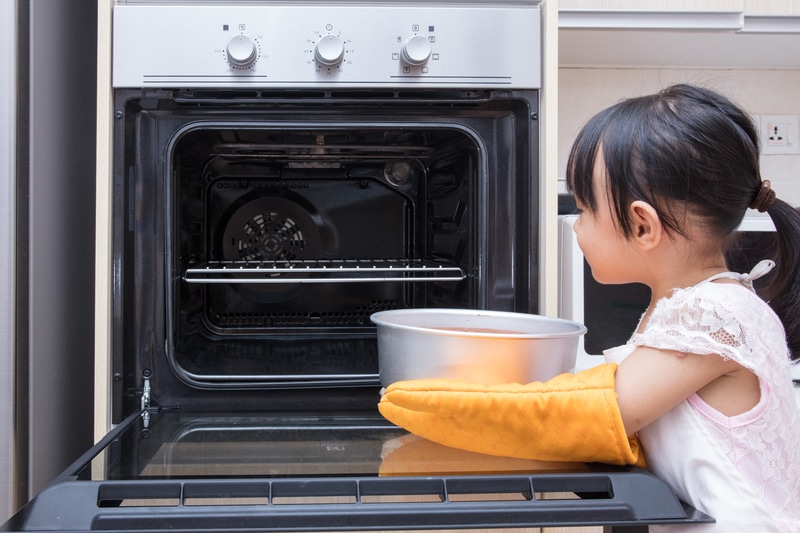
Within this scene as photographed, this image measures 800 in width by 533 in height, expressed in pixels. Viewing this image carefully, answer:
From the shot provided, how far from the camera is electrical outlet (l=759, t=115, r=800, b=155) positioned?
5.11 feet

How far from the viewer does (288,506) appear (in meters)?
0.57

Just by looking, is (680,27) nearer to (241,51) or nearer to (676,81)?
(676,81)

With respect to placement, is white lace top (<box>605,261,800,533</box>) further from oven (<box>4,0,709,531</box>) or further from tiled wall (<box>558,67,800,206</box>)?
tiled wall (<box>558,67,800,206</box>)

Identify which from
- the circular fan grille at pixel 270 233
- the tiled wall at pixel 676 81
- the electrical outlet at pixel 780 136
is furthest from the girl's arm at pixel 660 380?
the electrical outlet at pixel 780 136

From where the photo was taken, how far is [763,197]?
0.71 metres

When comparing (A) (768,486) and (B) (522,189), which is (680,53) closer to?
(B) (522,189)

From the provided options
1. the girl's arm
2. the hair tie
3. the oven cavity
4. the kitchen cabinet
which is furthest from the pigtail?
the kitchen cabinet

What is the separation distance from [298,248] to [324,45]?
1.40ft

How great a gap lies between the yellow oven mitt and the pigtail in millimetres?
297

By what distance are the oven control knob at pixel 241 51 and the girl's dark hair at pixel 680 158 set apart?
0.44m

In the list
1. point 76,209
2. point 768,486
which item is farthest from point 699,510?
point 76,209

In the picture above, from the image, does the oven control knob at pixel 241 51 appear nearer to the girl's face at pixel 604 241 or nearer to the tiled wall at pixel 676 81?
the girl's face at pixel 604 241

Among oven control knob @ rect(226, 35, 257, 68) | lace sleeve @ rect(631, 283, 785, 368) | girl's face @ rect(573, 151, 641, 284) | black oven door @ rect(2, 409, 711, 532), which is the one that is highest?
oven control knob @ rect(226, 35, 257, 68)

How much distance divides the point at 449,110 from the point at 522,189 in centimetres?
15
